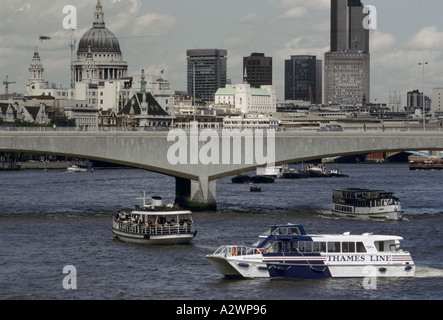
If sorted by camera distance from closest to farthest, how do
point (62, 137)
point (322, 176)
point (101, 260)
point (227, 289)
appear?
point (227, 289), point (101, 260), point (62, 137), point (322, 176)

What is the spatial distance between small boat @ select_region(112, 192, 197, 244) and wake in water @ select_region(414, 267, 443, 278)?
16227 millimetres

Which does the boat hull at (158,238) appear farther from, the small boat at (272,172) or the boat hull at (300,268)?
the small boat at (272,172)

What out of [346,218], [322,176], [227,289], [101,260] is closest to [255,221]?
[346,218]

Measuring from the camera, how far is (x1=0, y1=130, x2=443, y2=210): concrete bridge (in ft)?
291

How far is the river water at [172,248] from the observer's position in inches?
2045

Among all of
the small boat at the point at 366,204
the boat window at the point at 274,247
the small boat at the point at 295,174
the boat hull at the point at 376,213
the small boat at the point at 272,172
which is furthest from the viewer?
the small boat at the point at 295,174

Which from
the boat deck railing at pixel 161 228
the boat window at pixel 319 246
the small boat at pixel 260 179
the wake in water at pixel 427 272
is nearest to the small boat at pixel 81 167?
the small boat at pixel 260 179

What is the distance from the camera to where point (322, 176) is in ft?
555

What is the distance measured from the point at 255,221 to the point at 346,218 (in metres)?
8.55

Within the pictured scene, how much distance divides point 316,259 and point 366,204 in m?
32.3

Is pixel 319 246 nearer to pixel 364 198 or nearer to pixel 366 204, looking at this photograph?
pixel 366 204

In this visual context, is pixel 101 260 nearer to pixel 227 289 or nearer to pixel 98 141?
pixel 227 289

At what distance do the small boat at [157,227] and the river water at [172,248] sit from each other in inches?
29.9

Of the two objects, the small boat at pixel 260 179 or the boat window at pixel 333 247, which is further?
the small boat at pixel 260 179
